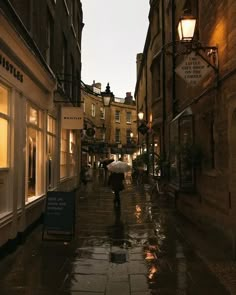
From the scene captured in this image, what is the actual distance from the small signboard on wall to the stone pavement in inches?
12.2

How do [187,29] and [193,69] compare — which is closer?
[187,29]

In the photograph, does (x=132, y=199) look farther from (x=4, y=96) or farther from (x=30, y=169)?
(x=4, y=96)

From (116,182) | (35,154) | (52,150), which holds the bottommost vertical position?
(116,182)

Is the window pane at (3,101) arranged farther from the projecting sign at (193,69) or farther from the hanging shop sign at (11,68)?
the projecting sign at (193,69)

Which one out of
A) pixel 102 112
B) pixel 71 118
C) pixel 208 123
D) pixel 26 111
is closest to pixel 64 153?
pixel 71 118

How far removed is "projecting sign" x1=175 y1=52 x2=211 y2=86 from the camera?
29.7ft

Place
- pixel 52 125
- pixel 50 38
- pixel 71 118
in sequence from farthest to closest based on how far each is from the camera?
pixel 71 118
pixel 52 125
pixel 50 38

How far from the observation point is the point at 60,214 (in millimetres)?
8586

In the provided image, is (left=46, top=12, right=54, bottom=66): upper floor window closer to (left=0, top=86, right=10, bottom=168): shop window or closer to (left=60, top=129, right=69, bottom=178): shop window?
(left=60, top=129, right=69, bottom=178): shop window

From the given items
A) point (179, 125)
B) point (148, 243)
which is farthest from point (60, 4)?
point (148, 243)

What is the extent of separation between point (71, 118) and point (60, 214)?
631 centimetres

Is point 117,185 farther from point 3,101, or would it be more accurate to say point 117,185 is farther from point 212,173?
point 3,101

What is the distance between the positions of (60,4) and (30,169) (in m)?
7.78

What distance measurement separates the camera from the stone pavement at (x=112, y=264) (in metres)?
5.74
